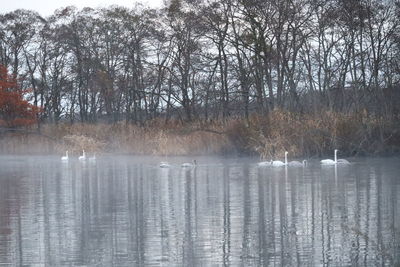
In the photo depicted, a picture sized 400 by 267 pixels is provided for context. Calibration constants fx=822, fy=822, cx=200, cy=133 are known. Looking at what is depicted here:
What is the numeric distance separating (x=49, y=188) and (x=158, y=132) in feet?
63.2

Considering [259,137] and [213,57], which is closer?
[259,137]

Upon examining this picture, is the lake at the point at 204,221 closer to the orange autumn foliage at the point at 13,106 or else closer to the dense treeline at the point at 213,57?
the dense treeline at the point at 213,57

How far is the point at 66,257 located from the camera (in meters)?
9.50

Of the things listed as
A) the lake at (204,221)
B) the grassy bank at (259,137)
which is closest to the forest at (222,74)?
the grassy bank at (259,137)

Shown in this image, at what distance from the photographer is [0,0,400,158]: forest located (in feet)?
109

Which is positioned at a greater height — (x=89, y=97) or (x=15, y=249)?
(x=89, y=97)

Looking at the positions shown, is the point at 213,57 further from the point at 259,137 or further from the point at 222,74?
the point at 259,137

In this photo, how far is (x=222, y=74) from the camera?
47.6m

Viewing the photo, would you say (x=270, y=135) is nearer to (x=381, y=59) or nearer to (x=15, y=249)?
(x=381, y=59)

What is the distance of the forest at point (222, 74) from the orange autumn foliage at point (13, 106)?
521 mm

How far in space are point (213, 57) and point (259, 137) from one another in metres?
14.5

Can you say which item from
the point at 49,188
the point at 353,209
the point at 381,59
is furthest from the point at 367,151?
the point at 353,209

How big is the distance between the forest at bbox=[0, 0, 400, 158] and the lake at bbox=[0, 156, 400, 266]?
11.6m

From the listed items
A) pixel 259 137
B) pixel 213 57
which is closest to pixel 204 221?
pixel 259 137
